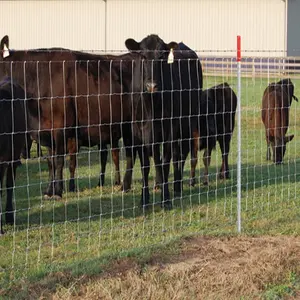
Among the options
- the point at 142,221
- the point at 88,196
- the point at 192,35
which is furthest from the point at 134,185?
the point at 192,35

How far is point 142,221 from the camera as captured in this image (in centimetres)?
1020

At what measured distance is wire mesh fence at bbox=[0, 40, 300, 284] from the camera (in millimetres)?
9445

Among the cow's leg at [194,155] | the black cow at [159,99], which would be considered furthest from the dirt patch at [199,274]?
the cow's leg at [194,155]

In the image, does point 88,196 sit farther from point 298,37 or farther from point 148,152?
point 298,37

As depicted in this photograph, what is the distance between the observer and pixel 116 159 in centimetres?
1298

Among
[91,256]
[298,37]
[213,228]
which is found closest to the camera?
[91,256]

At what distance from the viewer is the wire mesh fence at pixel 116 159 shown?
9445mm

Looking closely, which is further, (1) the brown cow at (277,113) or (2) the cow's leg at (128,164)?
(1) the brown cow at (277,113)

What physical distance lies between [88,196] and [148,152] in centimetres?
117

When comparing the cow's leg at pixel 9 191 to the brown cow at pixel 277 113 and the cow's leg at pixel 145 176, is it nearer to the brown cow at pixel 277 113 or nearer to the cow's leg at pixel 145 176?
the cow's leg at pixel 145 176

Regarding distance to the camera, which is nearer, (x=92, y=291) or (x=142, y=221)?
(x=92, y=291)

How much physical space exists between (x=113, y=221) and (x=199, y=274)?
2805 mm

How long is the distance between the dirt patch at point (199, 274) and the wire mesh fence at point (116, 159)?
0.72 m

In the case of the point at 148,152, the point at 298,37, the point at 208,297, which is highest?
the point at 298,37
